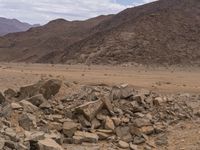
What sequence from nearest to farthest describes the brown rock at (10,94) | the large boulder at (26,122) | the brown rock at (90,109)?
1. the large boulder at (26,122)
2. the brown rock at (90,109)
3. the brown rock at (10,94)

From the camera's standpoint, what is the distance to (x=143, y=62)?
39.8m

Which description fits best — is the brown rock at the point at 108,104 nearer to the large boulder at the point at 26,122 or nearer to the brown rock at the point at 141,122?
the brown rock at the point at 141,122

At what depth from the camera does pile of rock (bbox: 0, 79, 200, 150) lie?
34.2 feet

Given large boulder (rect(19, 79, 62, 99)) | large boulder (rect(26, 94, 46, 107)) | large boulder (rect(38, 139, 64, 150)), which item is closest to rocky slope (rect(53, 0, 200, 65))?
large boulder (rect(19, 79, 62, 99))

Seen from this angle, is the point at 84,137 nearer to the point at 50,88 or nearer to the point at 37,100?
the point at 37,100

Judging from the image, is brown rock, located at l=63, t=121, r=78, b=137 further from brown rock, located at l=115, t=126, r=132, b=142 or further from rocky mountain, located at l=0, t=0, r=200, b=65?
rocky mountain, located at l=0, t=0, r=200, b=65

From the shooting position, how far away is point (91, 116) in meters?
11.3

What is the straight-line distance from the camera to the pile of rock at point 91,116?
10.4m

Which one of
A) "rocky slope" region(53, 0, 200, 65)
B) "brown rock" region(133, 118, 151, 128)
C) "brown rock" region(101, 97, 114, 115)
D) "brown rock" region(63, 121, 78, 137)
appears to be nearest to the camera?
"brown rock" region(63, 121, 78, 137)

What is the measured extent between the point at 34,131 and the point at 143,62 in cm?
3020

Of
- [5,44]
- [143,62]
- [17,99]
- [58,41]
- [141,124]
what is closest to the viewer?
[141,124]

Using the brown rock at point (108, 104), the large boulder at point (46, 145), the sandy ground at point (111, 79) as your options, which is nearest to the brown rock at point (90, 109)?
the brown rock at point (108, 104)

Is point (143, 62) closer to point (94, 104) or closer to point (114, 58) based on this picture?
point (114, 58)

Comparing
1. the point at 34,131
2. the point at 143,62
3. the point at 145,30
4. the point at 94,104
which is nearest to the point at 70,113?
the point at 94,104
